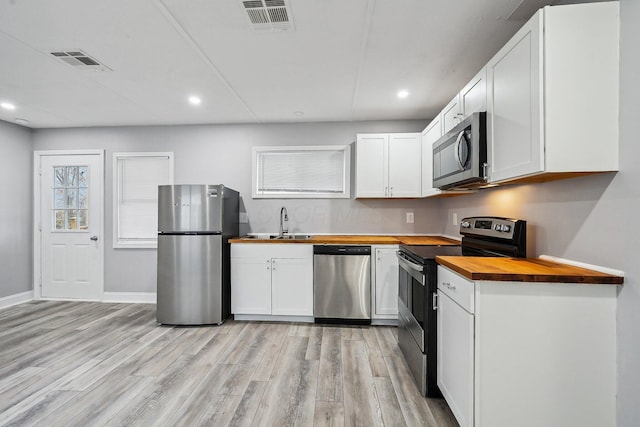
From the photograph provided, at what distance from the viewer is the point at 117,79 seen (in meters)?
2.73

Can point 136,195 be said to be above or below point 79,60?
below

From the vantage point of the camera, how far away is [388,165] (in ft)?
11.7

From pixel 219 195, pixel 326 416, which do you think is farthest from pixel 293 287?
pixel 326 416

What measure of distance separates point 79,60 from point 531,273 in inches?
137

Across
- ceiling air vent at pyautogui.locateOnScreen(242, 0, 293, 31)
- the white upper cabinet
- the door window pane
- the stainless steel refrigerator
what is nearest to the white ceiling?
ceiling air vent at pyautogui.locateOnScreen(242, 0, 293, 31)

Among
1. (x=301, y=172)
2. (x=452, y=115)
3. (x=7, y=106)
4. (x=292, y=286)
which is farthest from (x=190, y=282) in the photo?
(x=452, y=115)

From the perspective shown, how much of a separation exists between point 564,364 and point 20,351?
4.08m

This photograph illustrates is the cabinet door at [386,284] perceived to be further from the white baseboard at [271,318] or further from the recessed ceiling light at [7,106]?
the recessed ceiling light at [7,106]

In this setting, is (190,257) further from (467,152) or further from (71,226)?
(467,152)

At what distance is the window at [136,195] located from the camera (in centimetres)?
416

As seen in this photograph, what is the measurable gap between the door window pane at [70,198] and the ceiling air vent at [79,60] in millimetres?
2269

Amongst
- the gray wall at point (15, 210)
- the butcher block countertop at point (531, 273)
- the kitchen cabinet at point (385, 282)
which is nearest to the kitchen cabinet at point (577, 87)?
the butcher block countertop at point (531, 273)

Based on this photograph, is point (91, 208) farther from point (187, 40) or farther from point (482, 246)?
point (482, 246)

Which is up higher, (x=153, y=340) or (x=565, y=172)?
(x=565, y=172)
